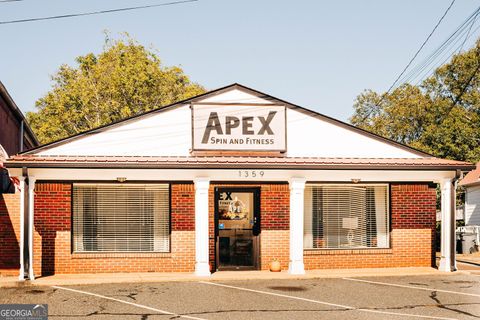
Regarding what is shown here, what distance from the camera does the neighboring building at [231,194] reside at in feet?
57.3

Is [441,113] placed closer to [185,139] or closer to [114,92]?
[114,92]

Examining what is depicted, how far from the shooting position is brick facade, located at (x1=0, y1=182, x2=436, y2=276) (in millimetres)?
17531

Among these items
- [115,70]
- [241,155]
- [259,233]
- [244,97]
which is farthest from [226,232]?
[115,70]

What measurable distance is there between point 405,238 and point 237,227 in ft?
15.3

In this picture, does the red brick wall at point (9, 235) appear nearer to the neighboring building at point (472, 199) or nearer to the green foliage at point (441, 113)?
the neighboring building at point (472, 199)

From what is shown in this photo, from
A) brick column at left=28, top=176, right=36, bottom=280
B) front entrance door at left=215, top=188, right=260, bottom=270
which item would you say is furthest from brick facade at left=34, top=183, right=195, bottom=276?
brick column at left=28, top=176, right=36, bottom=280

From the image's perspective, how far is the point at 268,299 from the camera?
44.1ft

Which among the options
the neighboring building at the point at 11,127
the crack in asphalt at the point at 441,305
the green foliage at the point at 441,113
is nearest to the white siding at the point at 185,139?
the neighboring building at the point at 11,127

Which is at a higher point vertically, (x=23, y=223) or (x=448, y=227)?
(x=23, y=223)

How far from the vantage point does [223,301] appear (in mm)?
13156

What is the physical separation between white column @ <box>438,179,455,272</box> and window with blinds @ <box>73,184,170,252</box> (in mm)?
7267

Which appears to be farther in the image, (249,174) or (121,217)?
(121,217)

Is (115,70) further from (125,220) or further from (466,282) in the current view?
(466,282)

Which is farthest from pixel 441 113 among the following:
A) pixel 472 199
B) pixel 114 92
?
pixel 114 92
